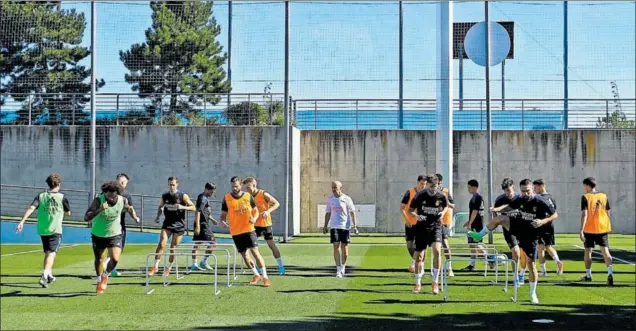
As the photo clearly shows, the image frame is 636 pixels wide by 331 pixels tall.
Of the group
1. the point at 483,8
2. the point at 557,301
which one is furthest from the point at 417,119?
the point at 557,301

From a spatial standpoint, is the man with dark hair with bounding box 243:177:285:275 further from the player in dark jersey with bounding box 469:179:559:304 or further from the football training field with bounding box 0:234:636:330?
the player in dark jersey with bounding box 469:179:559:304

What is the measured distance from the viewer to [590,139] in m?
29.2

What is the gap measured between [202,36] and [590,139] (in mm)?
16504

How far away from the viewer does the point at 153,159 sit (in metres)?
28.4

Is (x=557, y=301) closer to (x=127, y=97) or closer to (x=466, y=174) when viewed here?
(x=466, y=174)

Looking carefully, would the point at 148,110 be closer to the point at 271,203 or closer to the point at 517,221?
the point at 271,203

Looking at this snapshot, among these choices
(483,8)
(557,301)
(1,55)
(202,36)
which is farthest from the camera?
(202,36)

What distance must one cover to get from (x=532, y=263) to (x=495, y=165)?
1789 cm

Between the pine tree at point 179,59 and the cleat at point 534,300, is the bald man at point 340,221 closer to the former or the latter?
the cleat at point 534,300

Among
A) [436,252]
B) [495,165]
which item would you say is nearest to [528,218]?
[436,252]

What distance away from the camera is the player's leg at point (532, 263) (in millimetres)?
11539

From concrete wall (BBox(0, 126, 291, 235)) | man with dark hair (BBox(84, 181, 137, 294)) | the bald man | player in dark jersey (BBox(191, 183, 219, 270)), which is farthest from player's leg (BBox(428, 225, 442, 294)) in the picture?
concrete wall (BBox(0, 126, 291, 235))

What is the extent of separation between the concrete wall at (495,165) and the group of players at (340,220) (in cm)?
1277

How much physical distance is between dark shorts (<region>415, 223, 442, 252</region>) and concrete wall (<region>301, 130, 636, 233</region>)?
16.3 meters
